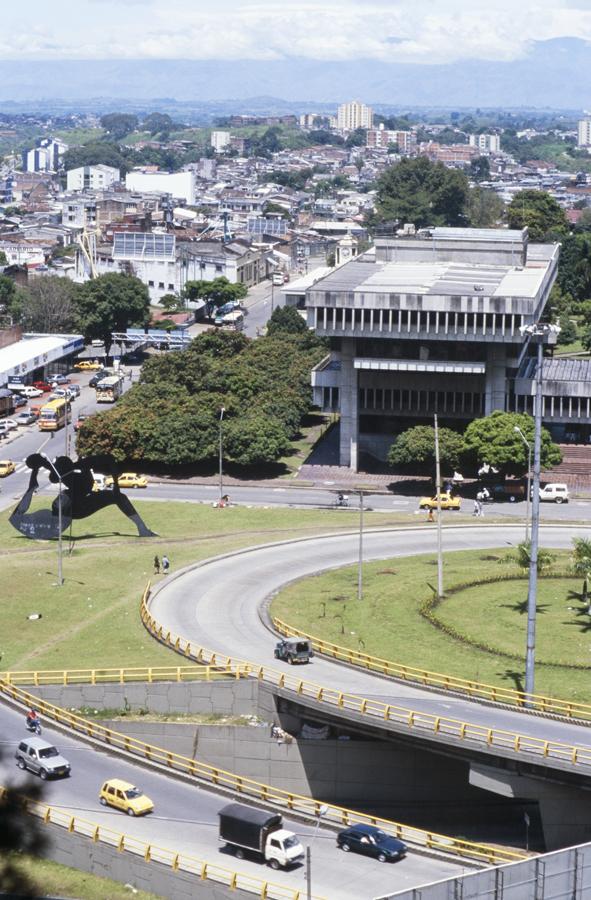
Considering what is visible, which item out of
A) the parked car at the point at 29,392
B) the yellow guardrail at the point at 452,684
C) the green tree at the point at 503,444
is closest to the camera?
the yellow guardrail at the point at 452,684

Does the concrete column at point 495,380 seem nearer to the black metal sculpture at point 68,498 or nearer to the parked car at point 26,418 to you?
the black metal sculpture at point 68,498

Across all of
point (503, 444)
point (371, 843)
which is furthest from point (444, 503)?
point (371, 843)

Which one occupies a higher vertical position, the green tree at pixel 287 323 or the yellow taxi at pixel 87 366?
the green tree at pixel 287 323

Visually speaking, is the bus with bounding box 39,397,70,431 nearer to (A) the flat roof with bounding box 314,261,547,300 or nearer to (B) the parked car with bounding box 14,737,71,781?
(A) the flat roof with bounding box 314,261,547,300

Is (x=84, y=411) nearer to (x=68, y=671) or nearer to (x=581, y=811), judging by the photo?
(x=68, y=671)

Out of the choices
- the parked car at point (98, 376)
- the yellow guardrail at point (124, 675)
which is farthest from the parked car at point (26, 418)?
the yellow guardrail at point (124, 675)

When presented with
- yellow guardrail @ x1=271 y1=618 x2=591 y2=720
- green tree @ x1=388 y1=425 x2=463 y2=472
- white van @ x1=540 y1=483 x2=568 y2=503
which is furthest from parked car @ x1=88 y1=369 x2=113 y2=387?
yellow guardrail @ x1=271 y1=618 x2=591 y2=720

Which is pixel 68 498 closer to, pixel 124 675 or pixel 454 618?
pixel 124 675

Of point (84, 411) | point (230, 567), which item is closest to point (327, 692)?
point (230, 567)
